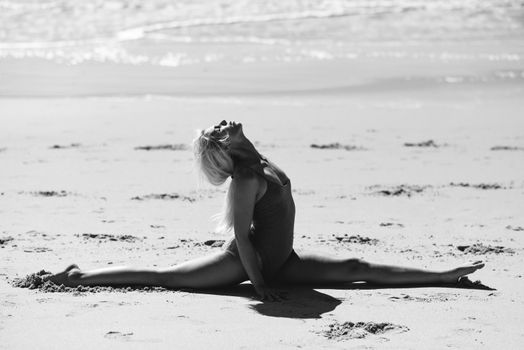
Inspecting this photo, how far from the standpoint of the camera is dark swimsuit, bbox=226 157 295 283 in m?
5.86

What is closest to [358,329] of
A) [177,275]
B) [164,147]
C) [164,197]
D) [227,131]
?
[177,275]

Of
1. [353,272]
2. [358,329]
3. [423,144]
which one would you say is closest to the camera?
[358,329]

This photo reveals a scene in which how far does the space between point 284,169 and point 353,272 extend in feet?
13.3

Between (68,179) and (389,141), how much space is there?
4.07 m

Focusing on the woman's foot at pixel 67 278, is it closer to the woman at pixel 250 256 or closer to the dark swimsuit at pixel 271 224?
the woman at pixel 250 256

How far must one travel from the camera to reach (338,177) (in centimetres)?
955

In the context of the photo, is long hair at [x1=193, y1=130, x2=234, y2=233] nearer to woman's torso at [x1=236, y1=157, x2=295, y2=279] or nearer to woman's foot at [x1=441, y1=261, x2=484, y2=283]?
woman's torso at [x1=236, y1=157, x2=295, y2=279]

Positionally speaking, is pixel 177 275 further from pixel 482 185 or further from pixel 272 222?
pixel 482 185

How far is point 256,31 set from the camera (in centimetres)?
2348

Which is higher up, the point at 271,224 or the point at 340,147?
the point at 271,224

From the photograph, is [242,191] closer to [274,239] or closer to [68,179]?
[274,239]

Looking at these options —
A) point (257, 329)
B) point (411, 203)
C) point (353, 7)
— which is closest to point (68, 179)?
point (411, 203)

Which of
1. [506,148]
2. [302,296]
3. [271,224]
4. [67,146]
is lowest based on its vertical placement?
[302,296]

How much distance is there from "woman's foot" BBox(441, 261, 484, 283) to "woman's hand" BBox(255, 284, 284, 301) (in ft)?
3.48
